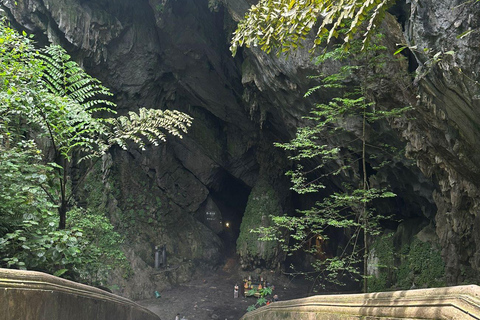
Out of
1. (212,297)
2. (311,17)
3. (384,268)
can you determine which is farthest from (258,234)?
(311,17)

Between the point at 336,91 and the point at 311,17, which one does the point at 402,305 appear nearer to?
the point at 311,17

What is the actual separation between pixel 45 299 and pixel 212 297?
15731 mm

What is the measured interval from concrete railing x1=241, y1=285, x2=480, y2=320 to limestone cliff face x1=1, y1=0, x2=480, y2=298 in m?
3.92

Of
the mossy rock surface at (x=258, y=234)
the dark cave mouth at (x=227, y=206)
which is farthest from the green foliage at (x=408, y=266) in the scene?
the dark cave mouth at (x=227, y=206)

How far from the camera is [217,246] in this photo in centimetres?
2267

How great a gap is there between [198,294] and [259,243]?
15.0 feet

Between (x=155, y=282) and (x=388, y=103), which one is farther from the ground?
(x=388, y=103)

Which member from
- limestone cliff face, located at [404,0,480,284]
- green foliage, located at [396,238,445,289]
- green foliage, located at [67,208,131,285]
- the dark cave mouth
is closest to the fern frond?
green foliage, located at [67,208,131,285]

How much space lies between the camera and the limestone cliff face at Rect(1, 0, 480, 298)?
19.3 feet

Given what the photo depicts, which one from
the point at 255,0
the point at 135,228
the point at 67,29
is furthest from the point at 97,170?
the point at 255,0

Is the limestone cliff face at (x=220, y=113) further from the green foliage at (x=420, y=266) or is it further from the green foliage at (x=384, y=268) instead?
the green foliage at (x=384, y=268)

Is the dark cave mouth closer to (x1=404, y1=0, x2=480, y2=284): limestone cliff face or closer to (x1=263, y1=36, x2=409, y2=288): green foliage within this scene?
(x1=263, y1=36, x2=409, y2=288): green foliage

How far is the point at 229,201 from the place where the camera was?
85.9ft

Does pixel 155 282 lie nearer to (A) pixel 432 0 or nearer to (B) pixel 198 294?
(B) pixel 198 294
